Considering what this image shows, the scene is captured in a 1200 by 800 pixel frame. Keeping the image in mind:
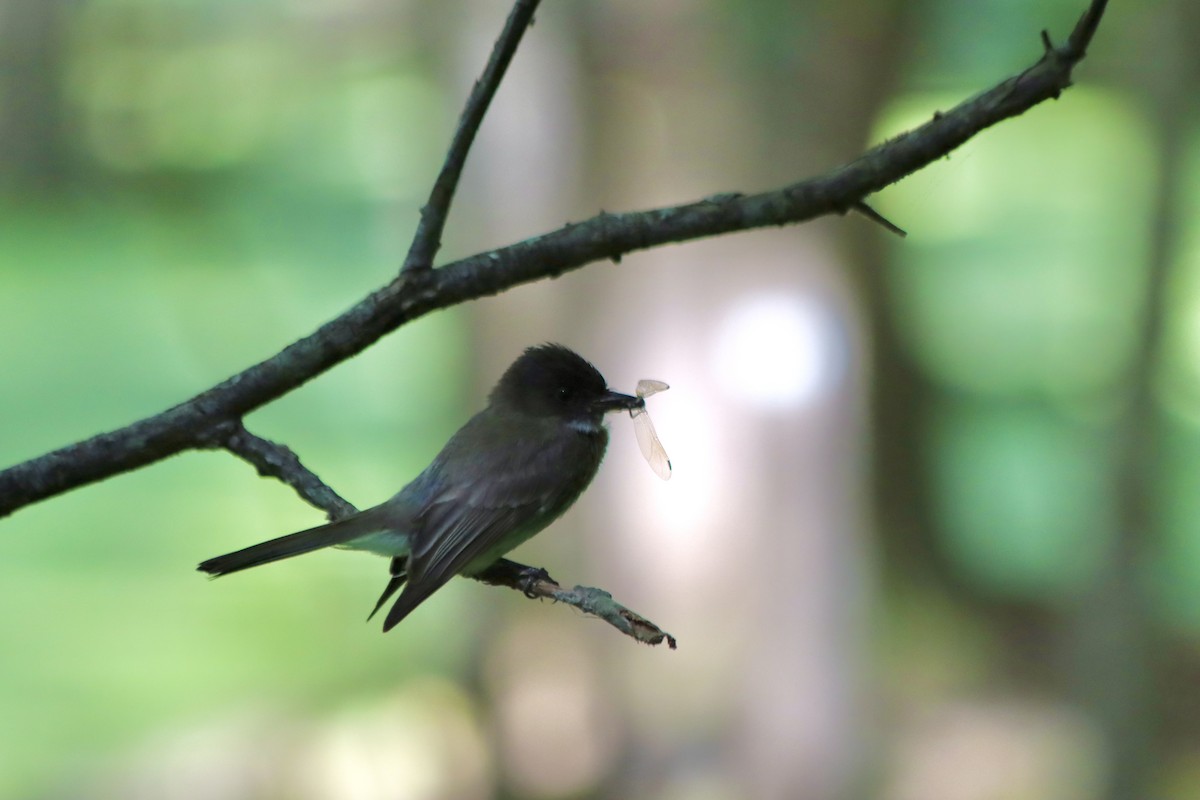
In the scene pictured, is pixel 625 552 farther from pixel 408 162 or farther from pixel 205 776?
pixel 408 162

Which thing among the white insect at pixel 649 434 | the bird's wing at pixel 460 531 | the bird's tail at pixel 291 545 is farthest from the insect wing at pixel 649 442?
the bird's tail at pixel 291 545

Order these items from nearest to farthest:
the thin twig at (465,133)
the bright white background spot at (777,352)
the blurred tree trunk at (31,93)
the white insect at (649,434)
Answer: the thin twig at (465,133)
the white insect at (649,434)
the bright white background spot at (777,352)
the blurred tree trunk at (31,93)

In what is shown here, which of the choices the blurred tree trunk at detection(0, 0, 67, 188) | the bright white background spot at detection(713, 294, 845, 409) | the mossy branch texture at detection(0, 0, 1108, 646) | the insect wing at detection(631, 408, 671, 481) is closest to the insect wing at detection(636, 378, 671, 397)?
the insect wing at detection(631, 408, 671, 481)

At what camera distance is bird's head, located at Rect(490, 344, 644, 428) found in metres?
3.62

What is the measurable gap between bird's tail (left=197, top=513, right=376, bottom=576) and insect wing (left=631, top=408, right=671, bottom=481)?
76 cm

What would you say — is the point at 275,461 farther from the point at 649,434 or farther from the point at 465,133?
the point at 649,434

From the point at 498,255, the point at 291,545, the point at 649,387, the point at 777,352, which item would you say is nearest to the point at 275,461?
the point at 291,545

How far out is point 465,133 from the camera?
7.18ft

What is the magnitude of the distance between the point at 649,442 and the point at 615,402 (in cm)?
20

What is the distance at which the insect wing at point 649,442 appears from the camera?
3236 mm

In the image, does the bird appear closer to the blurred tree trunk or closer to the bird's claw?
the bird's claw

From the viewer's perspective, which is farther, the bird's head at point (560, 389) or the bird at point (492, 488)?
the bird's head at point (560, 389)

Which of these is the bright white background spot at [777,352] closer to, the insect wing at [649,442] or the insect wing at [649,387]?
the insect wing at [649,442]

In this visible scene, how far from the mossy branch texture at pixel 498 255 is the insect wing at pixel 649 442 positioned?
2.83 feet
